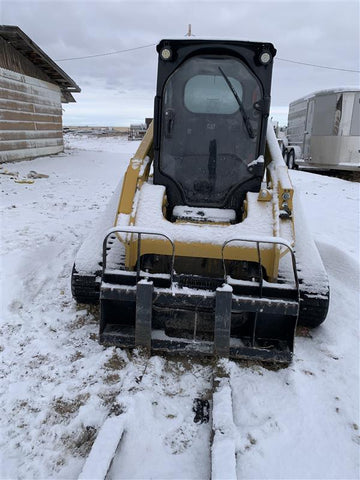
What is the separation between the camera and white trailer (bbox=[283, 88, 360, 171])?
44.3 feet

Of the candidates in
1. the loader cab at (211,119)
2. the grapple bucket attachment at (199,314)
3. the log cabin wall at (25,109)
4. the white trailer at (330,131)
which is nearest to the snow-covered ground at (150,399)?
the grapple bucket attachment at (199,314)

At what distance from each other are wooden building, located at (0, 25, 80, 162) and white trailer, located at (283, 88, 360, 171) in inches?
430

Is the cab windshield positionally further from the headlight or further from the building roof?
the building roof

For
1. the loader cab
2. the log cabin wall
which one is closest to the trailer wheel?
the log cabin wall

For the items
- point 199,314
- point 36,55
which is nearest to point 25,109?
point 36,55

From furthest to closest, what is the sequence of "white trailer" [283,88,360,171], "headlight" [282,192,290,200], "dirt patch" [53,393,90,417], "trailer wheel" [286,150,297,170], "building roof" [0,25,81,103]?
"trailer wheel" [286,150,297,170] → "white trailer" [283,88,360,171] → "building roof" [0,25,81,103] → "headlight" [282,192,290,200] → "dirt patch" [53,393,90,417]

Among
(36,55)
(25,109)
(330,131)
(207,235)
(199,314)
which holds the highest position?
(36,55)

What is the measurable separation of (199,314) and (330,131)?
42.8 ft

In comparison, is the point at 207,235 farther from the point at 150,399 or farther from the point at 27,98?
the point at 27,98

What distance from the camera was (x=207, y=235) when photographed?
11.3ft

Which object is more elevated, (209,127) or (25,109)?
(25,109)

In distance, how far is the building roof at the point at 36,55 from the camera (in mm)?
12664

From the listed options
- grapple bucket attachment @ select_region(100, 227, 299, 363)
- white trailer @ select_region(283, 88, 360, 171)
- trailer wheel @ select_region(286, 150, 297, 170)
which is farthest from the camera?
trailer wheel @ select_region(286, 150, 297, 170)

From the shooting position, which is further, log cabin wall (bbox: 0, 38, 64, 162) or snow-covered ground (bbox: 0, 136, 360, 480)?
log cabin wall (bbox: 0, 38, 64, 162)
